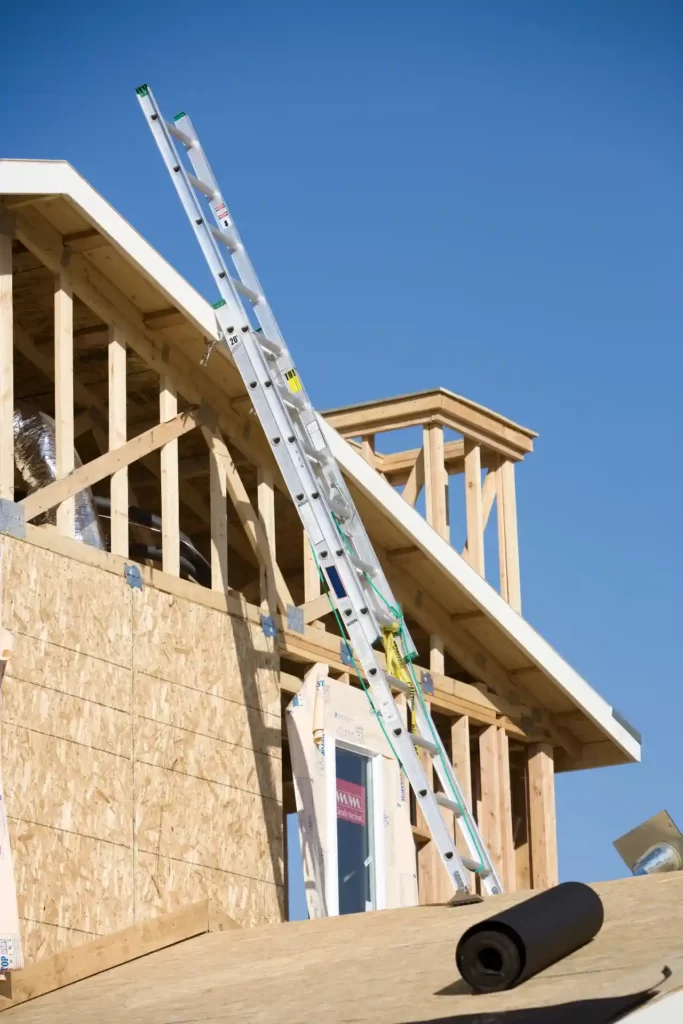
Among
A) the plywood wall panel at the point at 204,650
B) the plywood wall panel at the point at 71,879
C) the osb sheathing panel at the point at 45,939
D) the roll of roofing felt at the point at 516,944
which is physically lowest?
the roll of roofing felt at the point at 516,944

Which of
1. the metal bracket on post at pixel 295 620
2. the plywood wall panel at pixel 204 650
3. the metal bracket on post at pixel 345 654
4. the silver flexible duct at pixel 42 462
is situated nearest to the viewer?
the plywood wall panel at pixel 204 650

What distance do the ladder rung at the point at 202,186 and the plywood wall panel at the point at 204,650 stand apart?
10.4ft

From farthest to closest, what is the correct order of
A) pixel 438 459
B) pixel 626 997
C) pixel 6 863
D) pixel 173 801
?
1. pixel 438 459
2. pixel 173 801
3. pixel 6 863
4. pixel 626 997

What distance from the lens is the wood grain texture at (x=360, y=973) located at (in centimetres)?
635

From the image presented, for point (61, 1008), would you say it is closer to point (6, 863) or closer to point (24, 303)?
point (6, 863)

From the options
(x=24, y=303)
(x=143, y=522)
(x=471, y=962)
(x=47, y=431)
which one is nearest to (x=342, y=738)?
(x=143, y=522)

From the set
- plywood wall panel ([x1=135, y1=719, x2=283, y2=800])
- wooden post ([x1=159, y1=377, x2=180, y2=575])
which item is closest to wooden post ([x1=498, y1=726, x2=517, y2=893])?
plywood wall panel ([x1=135, y1=719, x2=283, y2=800])

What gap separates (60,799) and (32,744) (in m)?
0.42

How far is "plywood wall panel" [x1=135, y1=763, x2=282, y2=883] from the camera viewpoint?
36.2 ft

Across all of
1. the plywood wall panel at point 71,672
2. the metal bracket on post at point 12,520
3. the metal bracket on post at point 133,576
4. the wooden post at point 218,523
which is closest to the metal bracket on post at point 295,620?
the wooden post at point 218,523

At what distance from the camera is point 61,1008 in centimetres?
827

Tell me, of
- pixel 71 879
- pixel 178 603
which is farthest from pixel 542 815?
pixel 71 879

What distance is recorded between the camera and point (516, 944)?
6.54 meters

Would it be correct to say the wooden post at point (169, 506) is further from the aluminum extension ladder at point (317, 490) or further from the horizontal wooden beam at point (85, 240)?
the horizontal wooden beam at point (85, 240)
